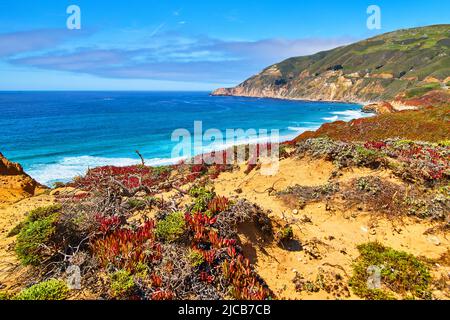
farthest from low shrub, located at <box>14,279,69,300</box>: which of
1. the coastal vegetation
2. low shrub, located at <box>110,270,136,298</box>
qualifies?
low shrub, located at <box>110,270,136,298</box>

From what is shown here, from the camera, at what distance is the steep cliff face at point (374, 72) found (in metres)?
122

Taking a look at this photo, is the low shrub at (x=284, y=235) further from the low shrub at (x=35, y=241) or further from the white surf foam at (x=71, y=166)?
the white surf foam at (x=71, y=166)

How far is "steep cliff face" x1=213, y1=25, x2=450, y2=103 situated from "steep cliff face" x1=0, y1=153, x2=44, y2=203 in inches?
4690

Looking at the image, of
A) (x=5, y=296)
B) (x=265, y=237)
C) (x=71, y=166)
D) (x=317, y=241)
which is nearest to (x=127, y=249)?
(x=5, y=296)

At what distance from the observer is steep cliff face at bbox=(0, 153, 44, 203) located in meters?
16.7

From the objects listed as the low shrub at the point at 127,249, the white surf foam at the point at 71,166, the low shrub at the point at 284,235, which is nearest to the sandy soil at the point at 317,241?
the low shrub at the point at 284,235

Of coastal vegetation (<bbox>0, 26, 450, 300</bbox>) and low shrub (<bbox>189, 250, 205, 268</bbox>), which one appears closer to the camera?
coastal vegetation (<bbox>0, 26, 450, 300</bbox>)

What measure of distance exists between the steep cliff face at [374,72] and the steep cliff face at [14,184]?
119116mm

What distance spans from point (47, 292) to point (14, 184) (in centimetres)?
1676

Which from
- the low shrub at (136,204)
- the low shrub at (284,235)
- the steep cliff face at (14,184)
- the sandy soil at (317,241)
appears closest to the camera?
the sandy soil at (317,241)

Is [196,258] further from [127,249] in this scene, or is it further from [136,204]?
[136,204]

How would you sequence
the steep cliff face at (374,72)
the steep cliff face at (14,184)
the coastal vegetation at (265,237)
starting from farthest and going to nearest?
the steep cliff face at (374,72)
the steep cliff face at (14,184)
the coastal vegetation at (265,237)

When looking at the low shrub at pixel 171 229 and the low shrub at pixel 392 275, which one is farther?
the low shrub at pixel 171 229

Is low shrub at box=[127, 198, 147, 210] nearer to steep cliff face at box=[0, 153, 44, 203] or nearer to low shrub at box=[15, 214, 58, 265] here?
low shrub at box=[15, 214, 58, 265]
